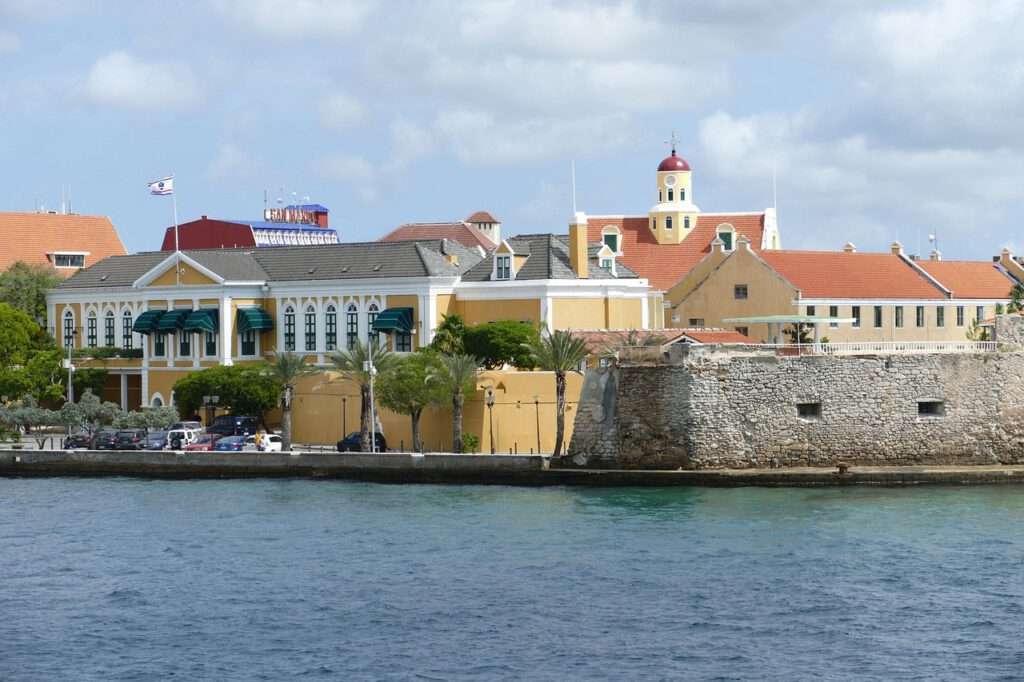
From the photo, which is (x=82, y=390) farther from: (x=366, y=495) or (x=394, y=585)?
(x=394, y=585)

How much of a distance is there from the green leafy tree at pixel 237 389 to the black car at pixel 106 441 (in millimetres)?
4621

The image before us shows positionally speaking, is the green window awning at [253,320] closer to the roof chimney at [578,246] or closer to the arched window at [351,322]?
the arched window at [351,322]

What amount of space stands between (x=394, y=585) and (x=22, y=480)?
77.0ft

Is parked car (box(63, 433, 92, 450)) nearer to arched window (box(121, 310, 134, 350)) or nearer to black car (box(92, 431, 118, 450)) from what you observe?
black car (box(92, 431, 118, 450))

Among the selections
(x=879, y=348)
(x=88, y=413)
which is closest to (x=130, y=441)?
(x=88, y=413)

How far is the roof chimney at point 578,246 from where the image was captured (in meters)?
64.4

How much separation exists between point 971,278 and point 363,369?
32.9m

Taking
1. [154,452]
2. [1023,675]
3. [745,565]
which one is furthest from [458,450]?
[1023,675]

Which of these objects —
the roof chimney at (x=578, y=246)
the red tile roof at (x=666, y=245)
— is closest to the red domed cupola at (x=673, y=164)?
the red tile roof at (x=666, y=245)

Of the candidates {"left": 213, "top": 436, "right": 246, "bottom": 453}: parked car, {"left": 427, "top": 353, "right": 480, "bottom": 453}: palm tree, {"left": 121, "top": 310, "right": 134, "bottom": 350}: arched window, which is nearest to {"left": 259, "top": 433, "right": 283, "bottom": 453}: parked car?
{"left": 213, "top": 436, "right": 246, "bottom": 453}: parked car

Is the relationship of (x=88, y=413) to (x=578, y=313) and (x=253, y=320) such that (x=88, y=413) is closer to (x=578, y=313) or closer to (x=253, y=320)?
(x=253, y=320)

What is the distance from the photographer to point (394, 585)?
119 feet

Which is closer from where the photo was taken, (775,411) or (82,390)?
(775,411)

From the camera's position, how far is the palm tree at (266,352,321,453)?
2237 inches
